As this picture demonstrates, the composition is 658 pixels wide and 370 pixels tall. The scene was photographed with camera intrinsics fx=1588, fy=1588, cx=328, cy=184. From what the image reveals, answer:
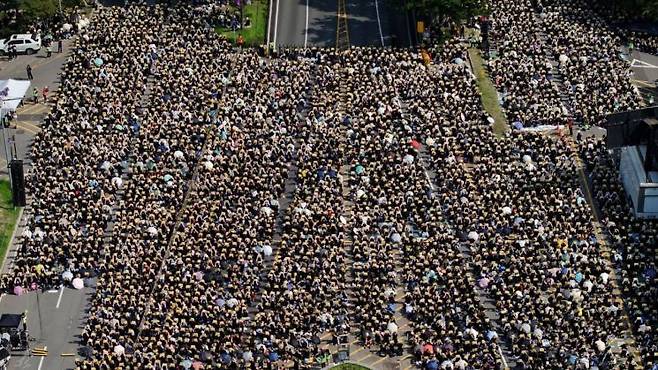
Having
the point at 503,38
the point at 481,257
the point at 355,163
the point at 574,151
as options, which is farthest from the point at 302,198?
the point at 503,38

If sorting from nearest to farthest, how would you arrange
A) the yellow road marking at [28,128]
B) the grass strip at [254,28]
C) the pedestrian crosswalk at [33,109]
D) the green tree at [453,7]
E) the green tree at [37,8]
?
1. the yellow road marking at [28,128]
2. the pedestrian crosswalk at [33,109]
3. the green tree at [453,7]
4. the green tree at [37,8]
5. the grass strip at [254,28]

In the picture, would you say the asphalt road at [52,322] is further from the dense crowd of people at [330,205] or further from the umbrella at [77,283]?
the dense crowd of people at [330,205]

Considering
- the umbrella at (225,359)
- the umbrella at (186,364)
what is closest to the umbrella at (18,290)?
the umbrella at (186,364)

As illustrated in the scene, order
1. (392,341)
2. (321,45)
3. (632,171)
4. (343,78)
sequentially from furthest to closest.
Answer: (321,45)
(343,78)
(632,171)
(392,341)

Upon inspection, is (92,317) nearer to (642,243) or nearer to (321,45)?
(642,243)

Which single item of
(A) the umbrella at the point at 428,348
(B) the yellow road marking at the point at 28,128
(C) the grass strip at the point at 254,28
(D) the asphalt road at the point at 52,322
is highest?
(C) the grass strip at the point at 254,28

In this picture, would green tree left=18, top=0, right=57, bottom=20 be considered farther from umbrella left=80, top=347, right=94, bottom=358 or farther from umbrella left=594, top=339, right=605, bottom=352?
umbrella left=594, top=339, right=605, bottom=352

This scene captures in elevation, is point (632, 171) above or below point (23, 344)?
above
